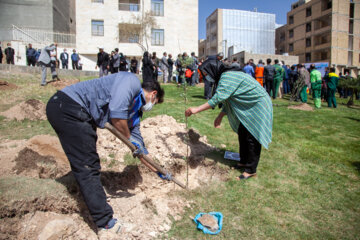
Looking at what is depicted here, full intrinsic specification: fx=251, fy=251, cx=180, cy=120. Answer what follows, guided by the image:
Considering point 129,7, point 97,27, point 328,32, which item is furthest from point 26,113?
point 328,32

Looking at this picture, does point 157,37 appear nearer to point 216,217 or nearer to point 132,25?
point 132,25

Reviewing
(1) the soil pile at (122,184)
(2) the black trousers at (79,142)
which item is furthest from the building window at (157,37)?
(2) the black trousers at (79,142)

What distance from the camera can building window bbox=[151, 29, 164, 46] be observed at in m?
27.3

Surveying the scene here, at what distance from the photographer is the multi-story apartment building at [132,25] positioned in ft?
84.7

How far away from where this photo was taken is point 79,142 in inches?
96.3

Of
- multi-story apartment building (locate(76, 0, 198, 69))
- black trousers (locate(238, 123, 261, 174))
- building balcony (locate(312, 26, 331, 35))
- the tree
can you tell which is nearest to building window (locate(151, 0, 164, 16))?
multi-story apartment building (locate(76, 0, 198, 69))

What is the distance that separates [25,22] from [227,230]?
2684 centimetres

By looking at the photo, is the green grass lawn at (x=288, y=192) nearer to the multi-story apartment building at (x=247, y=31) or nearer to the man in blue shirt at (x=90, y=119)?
the man in blue shirt at (x=90, y=119)

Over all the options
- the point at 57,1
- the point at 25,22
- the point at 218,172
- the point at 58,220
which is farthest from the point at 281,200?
the point at 57,1

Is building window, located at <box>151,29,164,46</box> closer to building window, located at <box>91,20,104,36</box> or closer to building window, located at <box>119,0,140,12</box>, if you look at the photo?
building window, located at <box>119,0,140,12</box>

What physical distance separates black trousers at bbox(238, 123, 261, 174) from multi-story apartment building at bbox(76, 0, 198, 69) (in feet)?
77.7

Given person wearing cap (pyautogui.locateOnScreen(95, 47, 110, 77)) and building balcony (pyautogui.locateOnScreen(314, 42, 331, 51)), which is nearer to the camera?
person wearing cap (pyautogui.locateOnScreen(95, 47, 110, 77))

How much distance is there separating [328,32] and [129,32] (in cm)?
2945

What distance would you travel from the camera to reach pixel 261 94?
12.4 ft
